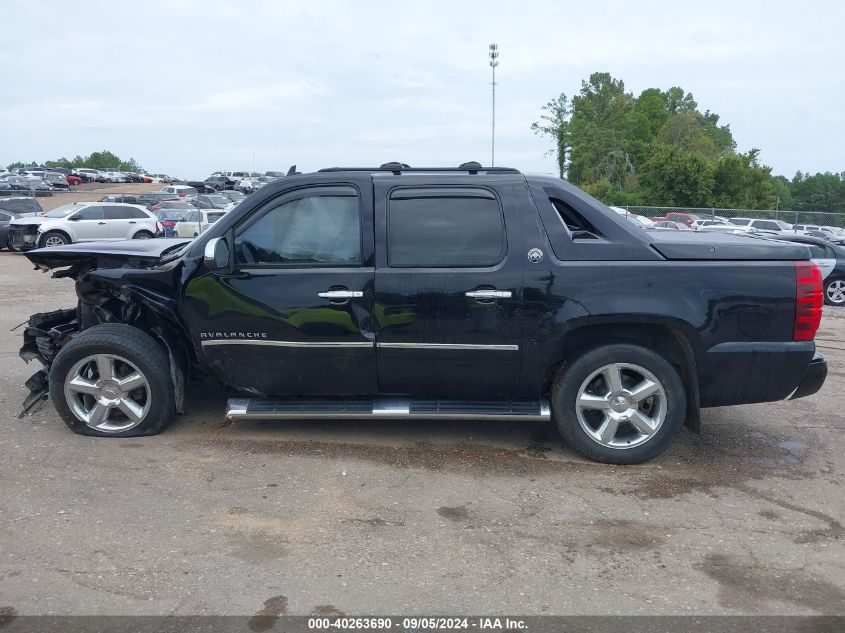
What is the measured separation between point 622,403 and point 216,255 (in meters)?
2.82

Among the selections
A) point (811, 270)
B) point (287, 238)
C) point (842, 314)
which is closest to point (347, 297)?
point (287, 238)

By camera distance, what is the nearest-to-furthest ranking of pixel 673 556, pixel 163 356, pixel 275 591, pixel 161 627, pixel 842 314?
pixel 161 627, pixel 275 591, pixel 673 556, pixel 163 356, pixel 842 314

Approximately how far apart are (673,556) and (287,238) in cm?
303

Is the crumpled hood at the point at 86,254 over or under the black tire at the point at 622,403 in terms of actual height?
over

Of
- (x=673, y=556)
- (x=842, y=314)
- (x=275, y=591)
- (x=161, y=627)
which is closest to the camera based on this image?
(x=161, y=627)

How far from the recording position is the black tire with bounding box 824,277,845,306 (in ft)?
49.3

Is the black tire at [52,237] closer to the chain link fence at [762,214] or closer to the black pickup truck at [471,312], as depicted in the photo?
the black pickup truck at [471,312]

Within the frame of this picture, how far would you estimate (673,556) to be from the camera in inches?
150

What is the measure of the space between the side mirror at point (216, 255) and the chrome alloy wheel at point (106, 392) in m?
0.92

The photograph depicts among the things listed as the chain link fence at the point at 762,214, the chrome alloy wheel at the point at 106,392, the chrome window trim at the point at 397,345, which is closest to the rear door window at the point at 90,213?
the chrome alloy wheel at the point at 106,392

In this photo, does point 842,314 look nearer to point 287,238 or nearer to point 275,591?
point 287,238

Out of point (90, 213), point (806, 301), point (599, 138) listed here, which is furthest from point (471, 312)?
point (599, 138)

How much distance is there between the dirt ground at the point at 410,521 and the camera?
3.43 meters

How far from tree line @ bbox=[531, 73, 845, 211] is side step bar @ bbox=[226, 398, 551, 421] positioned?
5196cm
